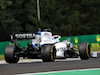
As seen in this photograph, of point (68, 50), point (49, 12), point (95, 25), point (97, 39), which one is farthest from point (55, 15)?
point (68, 50)

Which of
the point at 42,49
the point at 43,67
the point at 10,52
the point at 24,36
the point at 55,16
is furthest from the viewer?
→ the point at 55,16

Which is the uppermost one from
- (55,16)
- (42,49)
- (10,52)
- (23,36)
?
(55,16)

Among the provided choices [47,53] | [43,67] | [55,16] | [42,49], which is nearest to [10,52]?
[42,49]

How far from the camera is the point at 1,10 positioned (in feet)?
184

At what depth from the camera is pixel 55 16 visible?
5681 centimetres

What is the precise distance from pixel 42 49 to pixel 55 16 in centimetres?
4304

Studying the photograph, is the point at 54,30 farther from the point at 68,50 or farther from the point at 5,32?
the point at 68,50

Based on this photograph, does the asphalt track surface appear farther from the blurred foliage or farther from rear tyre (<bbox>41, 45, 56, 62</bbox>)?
the blurred foliage

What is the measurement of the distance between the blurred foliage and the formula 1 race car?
124 feet

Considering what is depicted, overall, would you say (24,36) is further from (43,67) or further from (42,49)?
(43,67)

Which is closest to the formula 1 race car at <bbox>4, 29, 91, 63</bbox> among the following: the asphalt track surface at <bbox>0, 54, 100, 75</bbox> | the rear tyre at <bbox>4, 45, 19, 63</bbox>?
the rear tyre at <bbox>4, 45, 19, 63</bbox>

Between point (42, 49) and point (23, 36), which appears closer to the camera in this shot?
point (42, 49)

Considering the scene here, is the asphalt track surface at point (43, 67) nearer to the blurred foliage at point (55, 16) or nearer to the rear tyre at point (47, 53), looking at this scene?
the rear tyre at point (47, 53)

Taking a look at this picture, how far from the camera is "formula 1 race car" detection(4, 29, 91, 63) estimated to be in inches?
552
